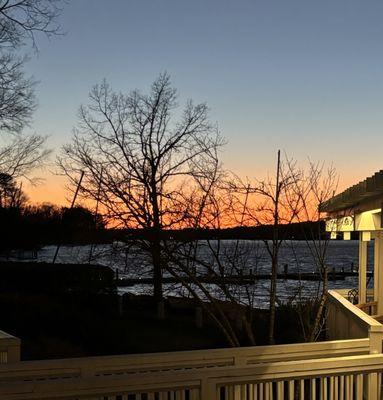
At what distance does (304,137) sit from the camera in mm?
19922

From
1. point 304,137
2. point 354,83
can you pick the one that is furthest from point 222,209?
point 304,137

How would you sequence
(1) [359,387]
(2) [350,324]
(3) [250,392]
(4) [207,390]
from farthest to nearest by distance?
(2) [350,324] < (1) [359,387] < (3) [250,392] < (4) [207,390]

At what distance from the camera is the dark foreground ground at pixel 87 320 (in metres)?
12.4

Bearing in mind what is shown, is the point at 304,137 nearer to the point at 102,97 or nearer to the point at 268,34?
the point at 268,34

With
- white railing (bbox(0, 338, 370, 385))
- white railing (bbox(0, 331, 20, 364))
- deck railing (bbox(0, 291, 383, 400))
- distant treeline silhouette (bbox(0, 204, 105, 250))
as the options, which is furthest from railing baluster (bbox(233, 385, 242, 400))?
distant treeline silhouette (bbox(0, 204, 105, 250))

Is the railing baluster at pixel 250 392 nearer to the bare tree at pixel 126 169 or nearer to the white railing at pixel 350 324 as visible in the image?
the white railing at pixel 350 324

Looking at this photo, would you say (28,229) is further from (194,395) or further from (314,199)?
(194,395)

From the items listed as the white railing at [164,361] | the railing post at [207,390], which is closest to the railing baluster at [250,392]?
the white railing at [164,361]

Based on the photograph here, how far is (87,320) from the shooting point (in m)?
13.8

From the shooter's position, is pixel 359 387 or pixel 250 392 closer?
pixel 250 392

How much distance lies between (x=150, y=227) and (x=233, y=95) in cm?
970

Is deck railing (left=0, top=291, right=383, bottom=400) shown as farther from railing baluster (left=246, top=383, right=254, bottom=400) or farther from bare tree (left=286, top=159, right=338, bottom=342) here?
bare tree (left=286, top=159, right=338, bottom=342)

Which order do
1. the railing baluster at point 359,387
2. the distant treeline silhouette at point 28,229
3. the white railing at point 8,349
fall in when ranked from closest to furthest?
the railing baluster at point 359,387, the white railing at point 8,349, the distant treeline silhouette at point 28,229

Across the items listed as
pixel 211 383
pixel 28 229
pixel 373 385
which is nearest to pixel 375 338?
pixel 373 385
